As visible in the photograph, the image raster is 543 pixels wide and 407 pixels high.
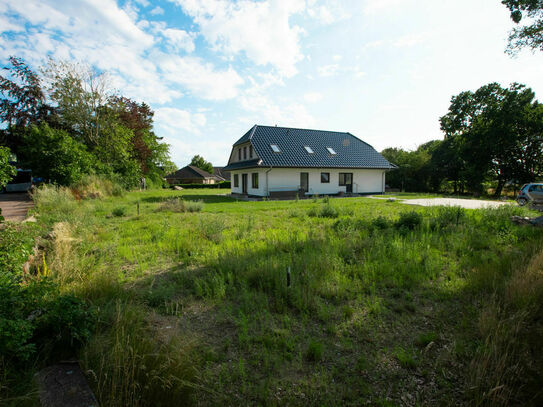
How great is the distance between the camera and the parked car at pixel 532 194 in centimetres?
1473

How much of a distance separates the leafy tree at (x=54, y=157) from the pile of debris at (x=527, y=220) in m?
20.2

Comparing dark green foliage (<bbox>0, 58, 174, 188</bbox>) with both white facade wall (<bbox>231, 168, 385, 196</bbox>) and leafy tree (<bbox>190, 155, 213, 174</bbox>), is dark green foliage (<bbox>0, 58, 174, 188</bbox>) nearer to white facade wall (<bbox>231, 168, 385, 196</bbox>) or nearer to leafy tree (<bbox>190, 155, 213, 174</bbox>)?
white facade wall (<bbox>231, 168, 385, 196</bbox>)

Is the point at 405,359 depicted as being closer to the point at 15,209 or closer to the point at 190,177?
the point at 15,209

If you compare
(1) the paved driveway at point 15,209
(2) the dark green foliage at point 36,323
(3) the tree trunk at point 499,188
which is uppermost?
(3) the tree trunk at point 499,188

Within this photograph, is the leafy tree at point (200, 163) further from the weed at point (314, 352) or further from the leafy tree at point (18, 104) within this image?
the weed at point (314, 352)

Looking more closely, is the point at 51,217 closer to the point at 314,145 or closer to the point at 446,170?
the point at 314,145

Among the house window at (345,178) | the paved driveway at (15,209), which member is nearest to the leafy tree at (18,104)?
the paved driveway at (15,209)

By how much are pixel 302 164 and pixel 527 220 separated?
47.1 ft

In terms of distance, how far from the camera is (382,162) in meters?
25.1

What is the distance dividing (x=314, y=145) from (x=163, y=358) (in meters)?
22.9

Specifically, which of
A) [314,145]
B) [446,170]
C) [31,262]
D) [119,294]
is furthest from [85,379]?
[446,170]

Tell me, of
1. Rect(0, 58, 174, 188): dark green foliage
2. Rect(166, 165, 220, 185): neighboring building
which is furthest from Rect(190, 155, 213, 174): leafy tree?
Rect(0, 58, 174, 188): dark green foliage

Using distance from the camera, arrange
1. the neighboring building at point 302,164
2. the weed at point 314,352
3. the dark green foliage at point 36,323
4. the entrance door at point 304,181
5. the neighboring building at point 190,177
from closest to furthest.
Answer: the dark green foliage at point 36,323 < the weed at point 314,352 < the neighboring building at point 302,164 < the entrance door at point 304,181 < the neighboring building at point 190,177

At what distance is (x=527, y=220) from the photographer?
8.14 m
